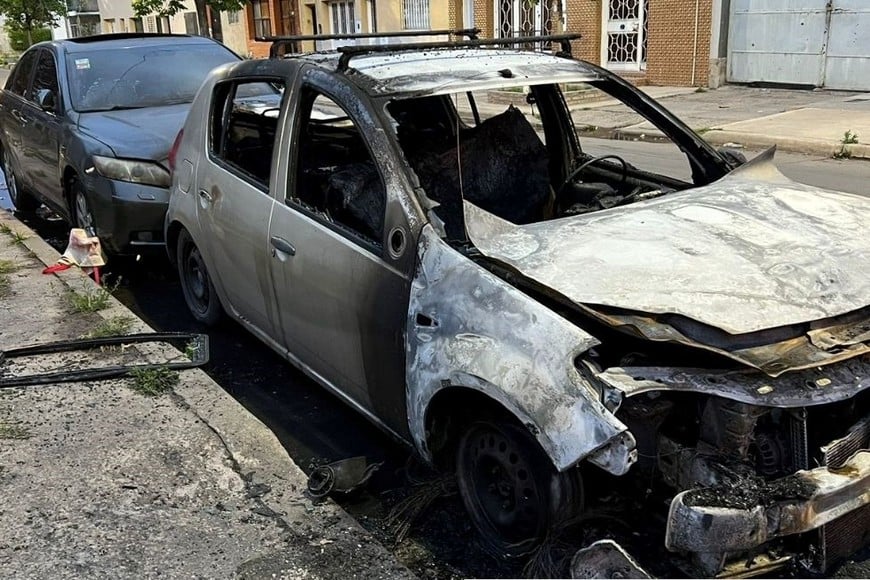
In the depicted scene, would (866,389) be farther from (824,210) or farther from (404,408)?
(404,408)

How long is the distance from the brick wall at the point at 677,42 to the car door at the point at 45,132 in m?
14.1

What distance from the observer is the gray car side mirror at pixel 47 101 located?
740 centimetres

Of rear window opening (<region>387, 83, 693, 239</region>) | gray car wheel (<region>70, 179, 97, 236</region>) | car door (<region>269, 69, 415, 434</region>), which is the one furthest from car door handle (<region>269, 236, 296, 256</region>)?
gray car wheel (<region>70, 179, 97, 236</region>)

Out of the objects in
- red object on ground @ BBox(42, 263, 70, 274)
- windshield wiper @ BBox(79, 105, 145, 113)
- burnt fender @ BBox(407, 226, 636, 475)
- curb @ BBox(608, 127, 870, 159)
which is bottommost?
red object on ground @ BBox(42, 263, 70, 274)

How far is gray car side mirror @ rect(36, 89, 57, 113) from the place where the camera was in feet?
24.3

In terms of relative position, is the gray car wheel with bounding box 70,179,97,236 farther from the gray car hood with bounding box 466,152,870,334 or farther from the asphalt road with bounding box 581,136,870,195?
the asphalt road with bounding box 581,136,870,195

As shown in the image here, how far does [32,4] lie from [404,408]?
34.6 metres

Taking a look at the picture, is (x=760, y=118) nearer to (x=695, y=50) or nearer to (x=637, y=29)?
(x=695, y=50)

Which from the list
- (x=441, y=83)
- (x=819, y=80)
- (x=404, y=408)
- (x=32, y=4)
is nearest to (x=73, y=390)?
(x=404, y=408)

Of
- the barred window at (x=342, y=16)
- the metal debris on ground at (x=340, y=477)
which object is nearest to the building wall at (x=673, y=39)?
the barred window at (x=342, y=16)

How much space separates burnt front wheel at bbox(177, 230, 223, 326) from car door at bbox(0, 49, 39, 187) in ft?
11.5

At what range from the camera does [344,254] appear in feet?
11.7

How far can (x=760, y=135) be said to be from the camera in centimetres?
1239

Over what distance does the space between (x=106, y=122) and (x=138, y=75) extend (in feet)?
2.65
